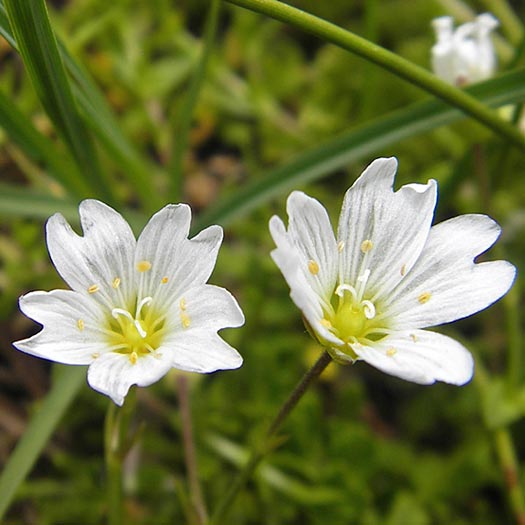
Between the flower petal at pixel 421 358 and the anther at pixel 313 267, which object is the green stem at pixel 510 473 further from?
the anther at pixel 313 267

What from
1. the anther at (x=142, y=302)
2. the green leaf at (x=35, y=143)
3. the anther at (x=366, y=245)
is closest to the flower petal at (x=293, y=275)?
the anther at (x=366, y=245)

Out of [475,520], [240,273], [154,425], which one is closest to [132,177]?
[240,273]

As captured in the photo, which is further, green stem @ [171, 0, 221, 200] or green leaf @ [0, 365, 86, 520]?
green stem @ [171, 0, 221, 200]

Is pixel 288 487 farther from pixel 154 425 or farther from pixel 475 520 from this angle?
pixel 475 520

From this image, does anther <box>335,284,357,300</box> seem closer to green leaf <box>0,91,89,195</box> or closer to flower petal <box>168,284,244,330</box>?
flower petal <box>168,284,244,330</box>

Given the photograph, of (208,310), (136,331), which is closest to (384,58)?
(208,310)

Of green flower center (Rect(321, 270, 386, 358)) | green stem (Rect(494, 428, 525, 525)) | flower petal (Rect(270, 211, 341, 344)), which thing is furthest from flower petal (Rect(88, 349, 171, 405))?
green stem (Rect(494, 428, 525, 525))

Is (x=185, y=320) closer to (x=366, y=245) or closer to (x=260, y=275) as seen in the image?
(x=366, y=245)
